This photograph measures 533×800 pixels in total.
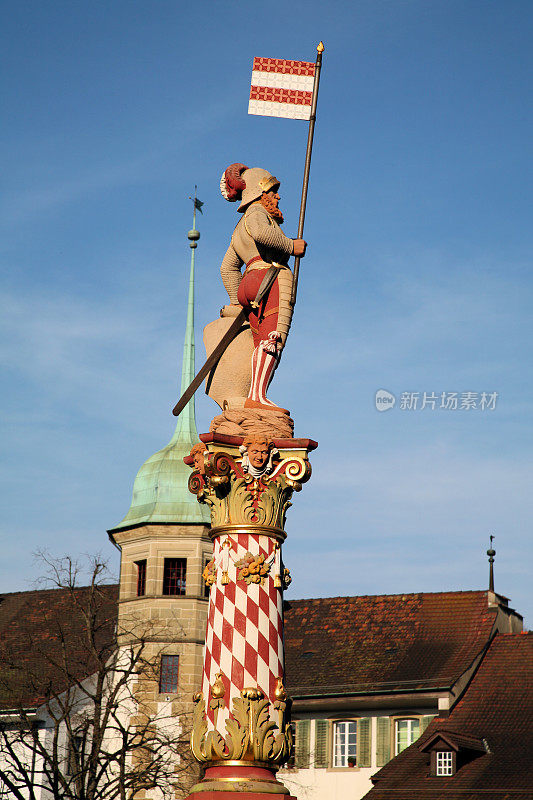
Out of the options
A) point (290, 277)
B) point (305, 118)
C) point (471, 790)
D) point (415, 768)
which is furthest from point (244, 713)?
point (415, 768)

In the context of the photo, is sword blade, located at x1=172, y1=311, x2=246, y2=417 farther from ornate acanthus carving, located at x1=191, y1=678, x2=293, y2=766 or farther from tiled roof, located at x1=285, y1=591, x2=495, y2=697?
tiled roof, located at x1=285, y1=591, x2=495, y2=697

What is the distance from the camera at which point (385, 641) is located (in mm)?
41875

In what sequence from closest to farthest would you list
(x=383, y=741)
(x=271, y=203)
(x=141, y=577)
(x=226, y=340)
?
(x=226, y=340), (x=271, y=203), (x=383, y=741), (x=141, y=577)

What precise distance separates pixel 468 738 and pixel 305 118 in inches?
1087

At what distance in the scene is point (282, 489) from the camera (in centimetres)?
979

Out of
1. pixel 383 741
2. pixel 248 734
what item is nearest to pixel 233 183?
pixel 248 734

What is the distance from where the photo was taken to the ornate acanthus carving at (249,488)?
9.73 meters

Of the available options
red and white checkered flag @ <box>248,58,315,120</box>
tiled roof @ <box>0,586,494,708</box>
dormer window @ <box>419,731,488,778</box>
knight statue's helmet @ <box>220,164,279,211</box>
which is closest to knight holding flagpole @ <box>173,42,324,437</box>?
knight statue's helmet @ <box>220,164,279,211</box>

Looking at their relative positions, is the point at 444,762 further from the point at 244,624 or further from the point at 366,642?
the point at 244,624

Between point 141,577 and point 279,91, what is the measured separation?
33746 millimetres

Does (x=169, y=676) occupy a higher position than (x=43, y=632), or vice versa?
(x=43, y=632)

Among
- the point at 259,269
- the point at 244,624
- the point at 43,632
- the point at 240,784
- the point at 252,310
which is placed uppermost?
the point at 43,632

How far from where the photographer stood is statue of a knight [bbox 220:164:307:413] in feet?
34.1

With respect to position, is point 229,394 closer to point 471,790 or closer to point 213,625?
point 213,625
